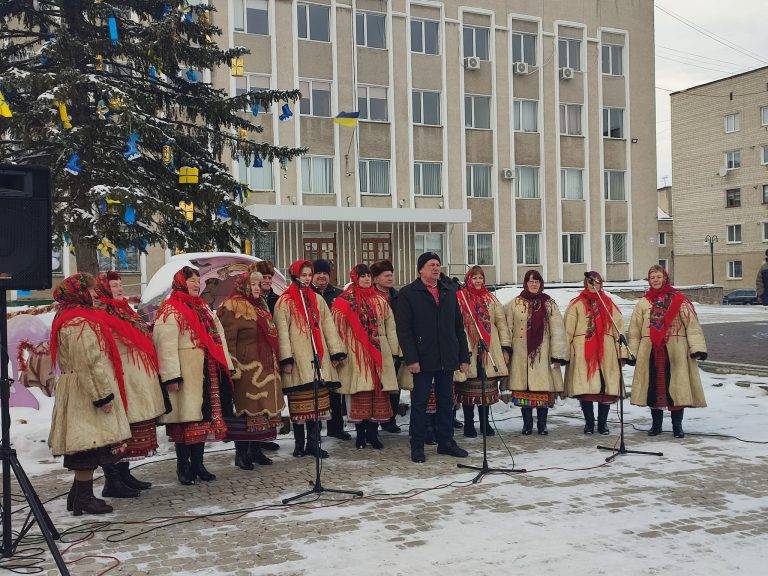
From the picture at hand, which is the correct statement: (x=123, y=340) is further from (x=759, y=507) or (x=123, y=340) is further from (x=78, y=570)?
(x=759, y=507)

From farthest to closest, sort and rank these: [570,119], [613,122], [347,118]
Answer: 1. [613,122]
2. [570,119]
3. [347,118]

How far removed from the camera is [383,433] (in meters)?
9.30

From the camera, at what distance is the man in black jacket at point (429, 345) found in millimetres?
7699

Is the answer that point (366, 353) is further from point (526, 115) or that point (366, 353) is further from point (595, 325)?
point (526, 115)

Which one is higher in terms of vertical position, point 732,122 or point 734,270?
point 732,122

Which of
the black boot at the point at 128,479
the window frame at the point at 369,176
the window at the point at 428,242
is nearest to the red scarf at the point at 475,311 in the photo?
the black boot at the point at 128,479

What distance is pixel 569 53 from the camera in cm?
3447

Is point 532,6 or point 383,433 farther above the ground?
point 532,6

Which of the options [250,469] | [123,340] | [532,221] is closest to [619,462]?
[250,469]

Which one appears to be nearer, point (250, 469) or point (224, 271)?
point (250, 469)

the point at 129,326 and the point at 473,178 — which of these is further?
the point at 473,178

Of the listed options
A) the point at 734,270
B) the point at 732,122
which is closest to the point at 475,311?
the point at 734,270

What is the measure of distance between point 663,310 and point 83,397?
21.0ft

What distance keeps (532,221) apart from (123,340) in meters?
28.8
